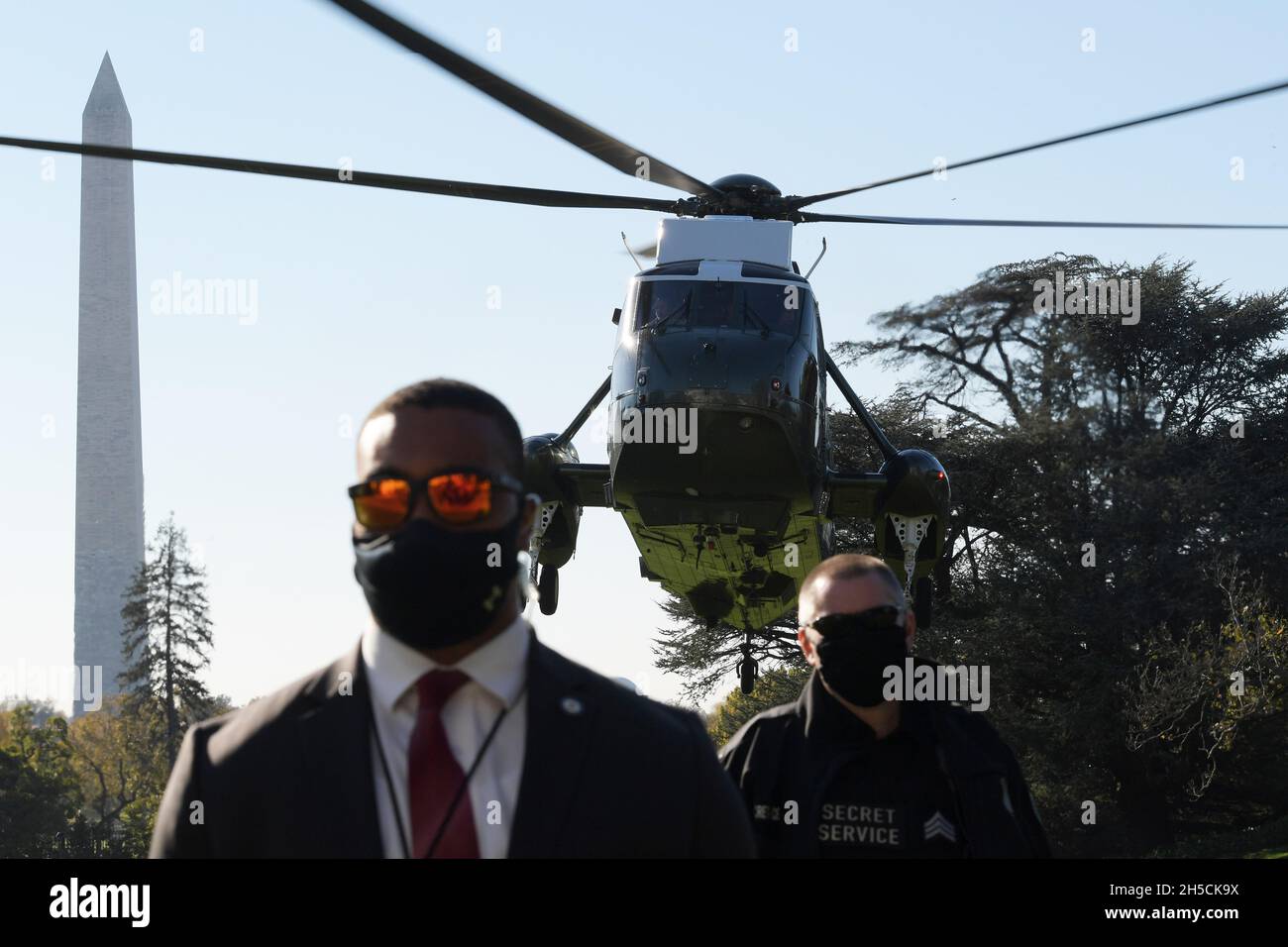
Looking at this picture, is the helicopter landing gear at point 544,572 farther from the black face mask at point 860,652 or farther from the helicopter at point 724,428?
the black face mask at point 860,652

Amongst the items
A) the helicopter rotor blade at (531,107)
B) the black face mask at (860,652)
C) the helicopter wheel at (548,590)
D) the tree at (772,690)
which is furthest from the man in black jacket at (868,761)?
the tree at (772,690)

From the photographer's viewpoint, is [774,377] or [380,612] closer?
[380,612]

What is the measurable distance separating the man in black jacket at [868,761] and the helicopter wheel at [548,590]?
1366 centimetres

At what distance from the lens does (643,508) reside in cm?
1722

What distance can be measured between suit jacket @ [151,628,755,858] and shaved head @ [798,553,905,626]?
2.36 m

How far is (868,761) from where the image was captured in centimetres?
574

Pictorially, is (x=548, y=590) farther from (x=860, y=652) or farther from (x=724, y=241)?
(x=860, y=652)

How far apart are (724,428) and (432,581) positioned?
1314 centimetres

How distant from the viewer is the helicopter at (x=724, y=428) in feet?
54.8

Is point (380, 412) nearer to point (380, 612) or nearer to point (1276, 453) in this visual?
point (380, 612)

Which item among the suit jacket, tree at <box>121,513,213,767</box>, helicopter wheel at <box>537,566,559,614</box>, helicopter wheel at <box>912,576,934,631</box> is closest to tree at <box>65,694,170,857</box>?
tree at <box>121,513,213,767</box>

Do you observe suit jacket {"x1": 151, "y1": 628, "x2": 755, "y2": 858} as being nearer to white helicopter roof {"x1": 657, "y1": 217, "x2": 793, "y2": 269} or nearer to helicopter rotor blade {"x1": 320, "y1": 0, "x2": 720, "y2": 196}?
helicopter rotor blade {"x1": 320, "y1": 0, "x2": 720, "y2": 196}
